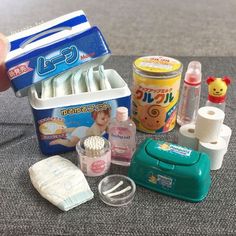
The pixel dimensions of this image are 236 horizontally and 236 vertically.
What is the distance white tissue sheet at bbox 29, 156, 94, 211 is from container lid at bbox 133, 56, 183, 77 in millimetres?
218

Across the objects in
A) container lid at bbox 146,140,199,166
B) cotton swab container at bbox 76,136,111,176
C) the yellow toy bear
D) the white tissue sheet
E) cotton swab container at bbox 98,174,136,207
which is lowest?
cotton swab container at bbox 98,174,136,207

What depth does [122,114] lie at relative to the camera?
581 millimetres

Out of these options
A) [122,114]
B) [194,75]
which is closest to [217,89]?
[194,75]

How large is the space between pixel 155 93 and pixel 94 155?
0.17 meters

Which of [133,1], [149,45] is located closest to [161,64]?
[149,45]

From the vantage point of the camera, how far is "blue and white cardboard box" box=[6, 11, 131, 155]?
1.89ft

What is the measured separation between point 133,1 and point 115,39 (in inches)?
24.2

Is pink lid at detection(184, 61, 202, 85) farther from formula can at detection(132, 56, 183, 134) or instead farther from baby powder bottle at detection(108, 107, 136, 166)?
baby powder bottle at detection(108, 107, 136, 166)

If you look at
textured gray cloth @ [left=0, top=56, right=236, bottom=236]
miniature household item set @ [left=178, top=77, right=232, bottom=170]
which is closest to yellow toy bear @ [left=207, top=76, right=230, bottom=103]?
miniature household item set @ [left=178, top=77, right=232, bottom=170]

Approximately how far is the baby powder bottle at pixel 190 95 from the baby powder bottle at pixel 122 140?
0.52 ft

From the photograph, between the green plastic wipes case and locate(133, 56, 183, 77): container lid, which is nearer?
the green plastic wipes case

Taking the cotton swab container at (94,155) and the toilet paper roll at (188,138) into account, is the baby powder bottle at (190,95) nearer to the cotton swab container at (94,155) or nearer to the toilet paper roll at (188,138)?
the toilet paper roll at (188,138)

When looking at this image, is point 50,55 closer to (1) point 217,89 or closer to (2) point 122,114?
(2) point 122,114

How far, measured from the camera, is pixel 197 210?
0.53 m
